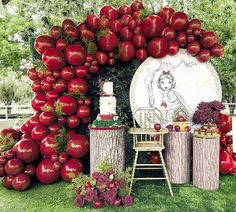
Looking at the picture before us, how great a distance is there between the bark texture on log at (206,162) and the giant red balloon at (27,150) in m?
1.83

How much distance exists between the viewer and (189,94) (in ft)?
13.4

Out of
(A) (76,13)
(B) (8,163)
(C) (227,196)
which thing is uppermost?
(A) (76,13)

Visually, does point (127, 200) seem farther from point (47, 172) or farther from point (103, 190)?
point (47, 172)

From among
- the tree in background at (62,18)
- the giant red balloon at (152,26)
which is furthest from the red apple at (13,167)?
the tree in background at (62,18)

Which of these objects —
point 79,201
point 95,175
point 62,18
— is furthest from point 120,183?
point 62,18

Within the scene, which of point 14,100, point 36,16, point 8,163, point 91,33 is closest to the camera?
point 8,163

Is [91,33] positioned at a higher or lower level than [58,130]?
higher

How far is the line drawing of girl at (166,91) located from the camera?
405 cm

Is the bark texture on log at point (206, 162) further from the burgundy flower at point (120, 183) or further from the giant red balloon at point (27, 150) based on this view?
the giant red balloon at point (27, 150)

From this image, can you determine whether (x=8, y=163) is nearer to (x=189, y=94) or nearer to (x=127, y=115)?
(x=127, y=115)

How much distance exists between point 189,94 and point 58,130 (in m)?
1.70

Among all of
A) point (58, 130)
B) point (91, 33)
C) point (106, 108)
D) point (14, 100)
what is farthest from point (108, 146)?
point (14, 100)

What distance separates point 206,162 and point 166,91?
106cm

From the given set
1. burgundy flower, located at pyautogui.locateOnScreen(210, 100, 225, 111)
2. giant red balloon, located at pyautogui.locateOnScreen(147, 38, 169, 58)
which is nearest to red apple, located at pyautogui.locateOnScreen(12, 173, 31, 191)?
giant red balloon, located at pyautogui.locateOnScreen(147, 38, 169, 58)
